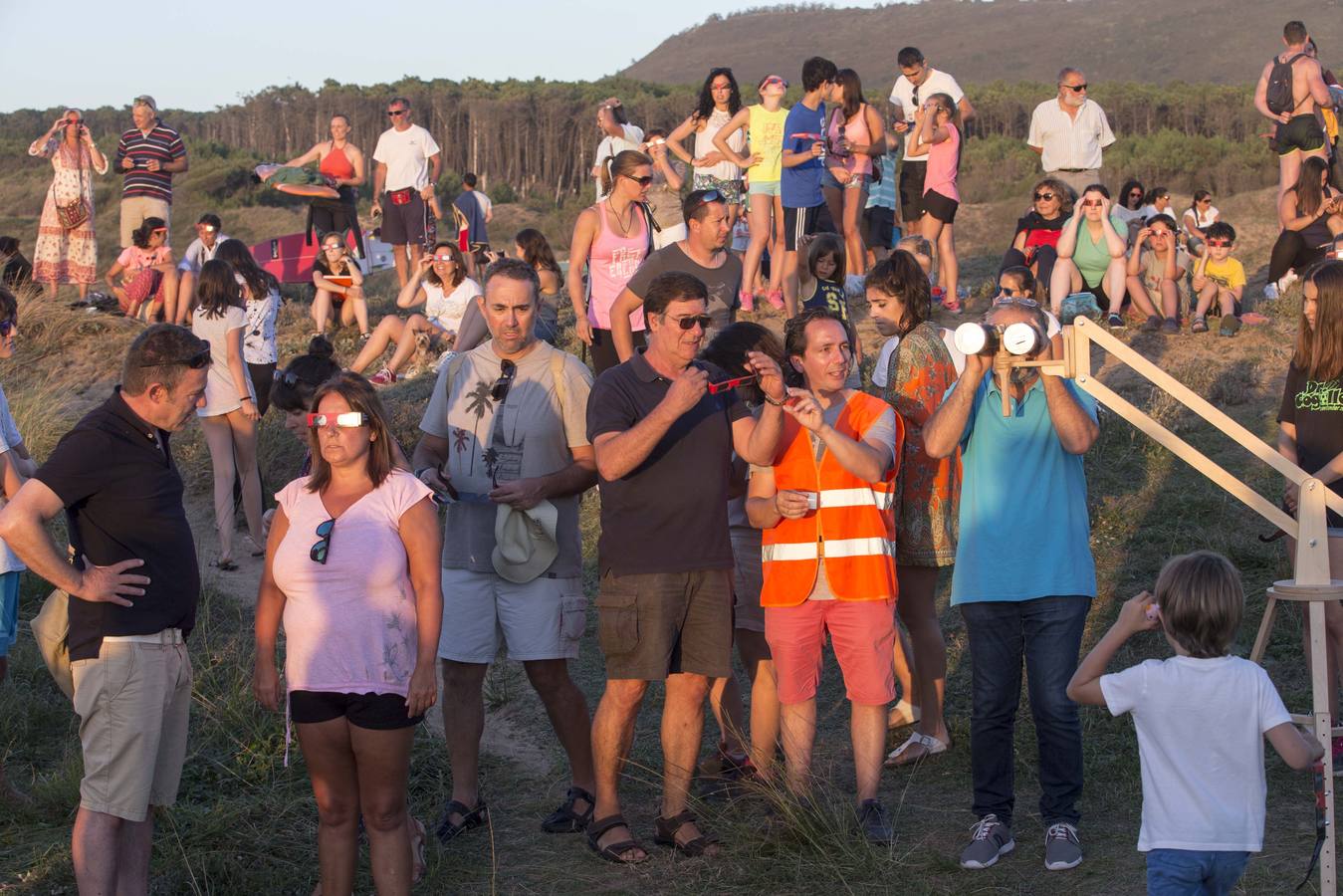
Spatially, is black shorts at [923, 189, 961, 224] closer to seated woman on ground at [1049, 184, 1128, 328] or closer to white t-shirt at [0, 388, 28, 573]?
seated woman on ground at [1049, 184, 1128, 328]

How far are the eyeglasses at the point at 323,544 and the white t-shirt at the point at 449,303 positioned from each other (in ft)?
23.3

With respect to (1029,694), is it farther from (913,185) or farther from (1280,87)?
(1280,87)

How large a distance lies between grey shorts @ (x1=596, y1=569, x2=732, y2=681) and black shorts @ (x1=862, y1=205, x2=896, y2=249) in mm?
7823

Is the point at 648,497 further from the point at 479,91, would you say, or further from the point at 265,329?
the point at 479,91

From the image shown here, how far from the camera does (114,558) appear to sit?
4.45 meters

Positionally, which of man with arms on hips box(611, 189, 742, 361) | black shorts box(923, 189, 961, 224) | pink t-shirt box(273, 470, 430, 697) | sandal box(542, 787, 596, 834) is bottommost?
sandal box(542, 787, 596, 834)

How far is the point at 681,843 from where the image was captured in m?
5.22

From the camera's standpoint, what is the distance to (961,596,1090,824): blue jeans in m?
4.94

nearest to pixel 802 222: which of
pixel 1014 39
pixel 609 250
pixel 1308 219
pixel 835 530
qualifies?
pixel 609 250

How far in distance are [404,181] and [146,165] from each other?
2.50 metres

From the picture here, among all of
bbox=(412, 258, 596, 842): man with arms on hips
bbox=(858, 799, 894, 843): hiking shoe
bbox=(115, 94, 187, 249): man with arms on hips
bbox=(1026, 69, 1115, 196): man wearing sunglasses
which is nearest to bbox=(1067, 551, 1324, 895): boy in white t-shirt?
bbox=(858, 799, 894, 843): hiking shoe

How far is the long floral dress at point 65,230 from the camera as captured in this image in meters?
14.4

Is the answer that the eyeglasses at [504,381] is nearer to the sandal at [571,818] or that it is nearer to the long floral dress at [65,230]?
the sandal at [571,818]

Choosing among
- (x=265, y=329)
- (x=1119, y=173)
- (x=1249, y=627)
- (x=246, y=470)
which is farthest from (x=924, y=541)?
(x=1119, y=173)
